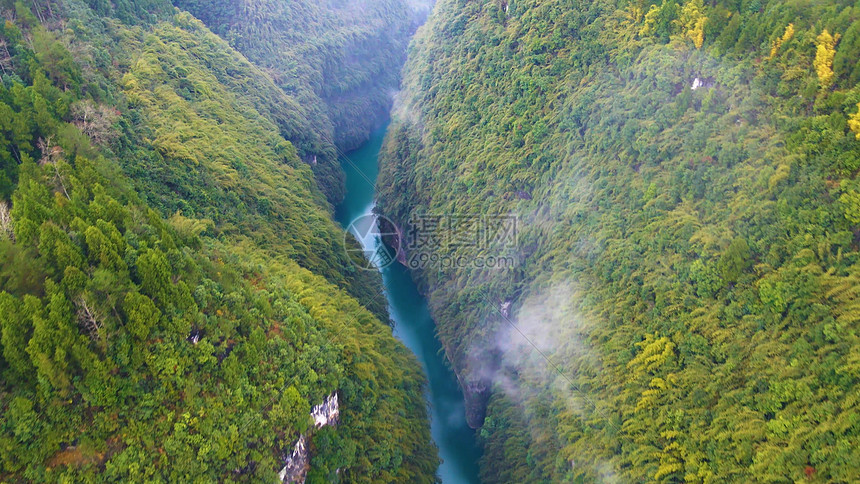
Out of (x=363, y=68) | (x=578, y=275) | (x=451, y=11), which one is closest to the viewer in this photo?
(x=578, y=275)

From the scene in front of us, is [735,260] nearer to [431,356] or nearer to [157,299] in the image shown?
[431,356]

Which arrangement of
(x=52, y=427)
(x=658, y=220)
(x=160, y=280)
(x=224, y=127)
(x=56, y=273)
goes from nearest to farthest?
(x=52, y=427) < (x=56, y=273) < (x=160, y=280) < (x=658, y=220) < (x=224, y=127)

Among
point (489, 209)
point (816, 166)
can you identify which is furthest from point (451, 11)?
point (816, 166)

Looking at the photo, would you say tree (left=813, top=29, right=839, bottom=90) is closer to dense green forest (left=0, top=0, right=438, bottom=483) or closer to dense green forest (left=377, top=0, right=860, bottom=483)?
dense green forest (left=377, top=0, right=860, bottom=483)

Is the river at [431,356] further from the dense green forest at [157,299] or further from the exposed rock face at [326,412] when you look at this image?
the exposed rock face at [326,412]

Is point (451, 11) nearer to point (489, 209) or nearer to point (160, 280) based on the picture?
point (489, 209)

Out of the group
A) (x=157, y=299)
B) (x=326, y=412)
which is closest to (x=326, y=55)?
(x=326, y=412)

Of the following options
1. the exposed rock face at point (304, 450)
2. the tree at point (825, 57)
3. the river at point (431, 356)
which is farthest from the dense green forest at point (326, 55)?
the tree at point (825, 57)
